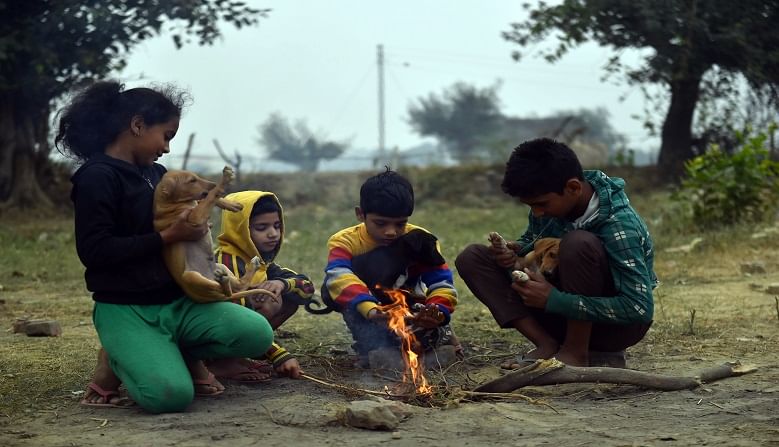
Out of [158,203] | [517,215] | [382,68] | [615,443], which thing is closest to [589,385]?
[615,443]

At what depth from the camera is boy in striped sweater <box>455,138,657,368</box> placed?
4.49 m

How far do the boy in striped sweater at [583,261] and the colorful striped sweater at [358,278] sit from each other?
0.31 metres

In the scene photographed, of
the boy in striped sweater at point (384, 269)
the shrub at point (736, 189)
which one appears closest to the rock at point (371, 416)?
the boy in striped sweater at point (384, 269)

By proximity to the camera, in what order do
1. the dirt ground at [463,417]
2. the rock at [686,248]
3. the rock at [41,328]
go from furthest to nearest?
the rock at [686,248], the rock at [41,328], the dirt ground at [463,417]

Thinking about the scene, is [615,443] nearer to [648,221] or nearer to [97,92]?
[97,92]

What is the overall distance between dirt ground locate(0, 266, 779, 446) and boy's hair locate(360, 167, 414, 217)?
800mm

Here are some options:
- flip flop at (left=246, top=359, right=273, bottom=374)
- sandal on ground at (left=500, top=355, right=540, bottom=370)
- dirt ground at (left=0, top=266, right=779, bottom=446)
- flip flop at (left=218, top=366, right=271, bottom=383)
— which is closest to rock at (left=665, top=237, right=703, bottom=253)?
dirt ground at (left=0, top=266, right=779, bottom=446)

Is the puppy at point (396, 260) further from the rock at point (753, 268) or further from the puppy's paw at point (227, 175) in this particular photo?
the rock at point (753, 268)

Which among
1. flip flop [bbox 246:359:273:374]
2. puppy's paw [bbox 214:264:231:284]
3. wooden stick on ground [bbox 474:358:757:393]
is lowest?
flip flop [bbox 246:359:273:374]

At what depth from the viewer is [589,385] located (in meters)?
4.52

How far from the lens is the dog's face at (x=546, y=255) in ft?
15.2

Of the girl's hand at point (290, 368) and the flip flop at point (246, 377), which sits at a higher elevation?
the girl's hand at point (290, 368)

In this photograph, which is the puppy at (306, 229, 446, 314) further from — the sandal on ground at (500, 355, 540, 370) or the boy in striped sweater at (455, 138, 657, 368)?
the sandal on ground at (500, 355, 540, 370)

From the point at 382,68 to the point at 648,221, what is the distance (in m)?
30.2
